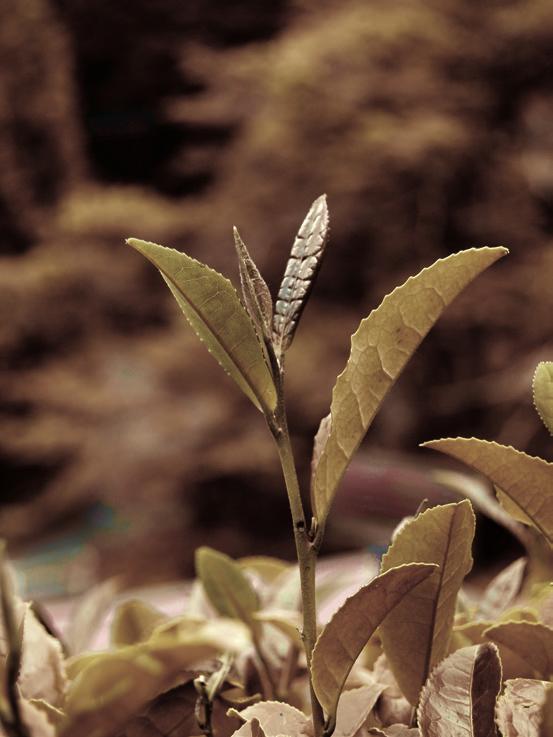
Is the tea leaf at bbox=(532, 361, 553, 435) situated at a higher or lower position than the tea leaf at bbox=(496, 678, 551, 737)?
higher

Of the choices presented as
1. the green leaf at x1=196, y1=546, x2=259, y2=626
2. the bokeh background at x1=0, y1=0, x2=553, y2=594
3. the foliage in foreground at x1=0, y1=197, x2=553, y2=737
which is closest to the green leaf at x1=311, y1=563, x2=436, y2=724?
the foliage in foreground at x1=0, y1=197, x2=553, y2=737

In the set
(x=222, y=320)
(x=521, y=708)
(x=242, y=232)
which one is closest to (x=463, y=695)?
(x=521, y=708)

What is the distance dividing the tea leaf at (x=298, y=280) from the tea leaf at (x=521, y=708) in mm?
112

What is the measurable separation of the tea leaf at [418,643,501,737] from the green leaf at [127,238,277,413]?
3.5 inches

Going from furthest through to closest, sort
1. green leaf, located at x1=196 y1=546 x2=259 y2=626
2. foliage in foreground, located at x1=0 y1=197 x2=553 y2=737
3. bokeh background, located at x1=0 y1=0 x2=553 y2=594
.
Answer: bokeh background, located at x1=0 y1=0 x2=553 y2=594, green leaf, located at x1=196 y1=546 x2=259 y2=626, foliage in foreground, located at x1=0 y1=197 x2=553 y2=737

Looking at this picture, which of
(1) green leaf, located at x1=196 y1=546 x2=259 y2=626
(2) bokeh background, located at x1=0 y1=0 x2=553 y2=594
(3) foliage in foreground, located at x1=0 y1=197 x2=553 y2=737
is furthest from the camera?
(2) bokeh background, located at x1=0 y1=0 x2=553 y2=594

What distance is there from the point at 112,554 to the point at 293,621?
9.85ft

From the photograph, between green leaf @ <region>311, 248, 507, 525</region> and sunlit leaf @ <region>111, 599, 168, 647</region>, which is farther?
sunlit leaf @ <region>111, 599, 168, 647</region>

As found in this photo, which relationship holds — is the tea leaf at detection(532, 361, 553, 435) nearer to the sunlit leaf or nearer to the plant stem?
the plant stem

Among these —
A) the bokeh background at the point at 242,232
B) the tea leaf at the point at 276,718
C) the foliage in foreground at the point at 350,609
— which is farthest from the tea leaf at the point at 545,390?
the bokeh background at the point at 242,232

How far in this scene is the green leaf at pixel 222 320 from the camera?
217 mm

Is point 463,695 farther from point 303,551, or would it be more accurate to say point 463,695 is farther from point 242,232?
point 242,232

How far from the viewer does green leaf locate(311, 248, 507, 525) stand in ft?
0.72

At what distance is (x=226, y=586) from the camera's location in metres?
0.33
